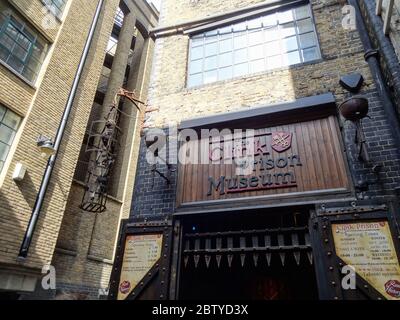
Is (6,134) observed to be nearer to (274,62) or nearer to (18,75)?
(18,75)

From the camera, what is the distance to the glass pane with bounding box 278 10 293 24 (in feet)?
21.6

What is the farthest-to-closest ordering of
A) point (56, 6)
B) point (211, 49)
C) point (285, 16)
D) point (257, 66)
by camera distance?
point (56, 6) → point (211, 49) → point (285, 16) → point (257, 66)

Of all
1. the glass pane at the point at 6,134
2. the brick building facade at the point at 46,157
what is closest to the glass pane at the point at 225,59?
the brick building facade at the point at 46,157

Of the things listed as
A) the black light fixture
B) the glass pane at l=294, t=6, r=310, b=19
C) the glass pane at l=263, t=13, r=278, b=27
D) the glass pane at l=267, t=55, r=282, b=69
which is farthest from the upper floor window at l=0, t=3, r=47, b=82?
the black light fixture

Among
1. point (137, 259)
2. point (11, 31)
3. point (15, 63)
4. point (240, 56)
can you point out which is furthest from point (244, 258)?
point (11, 31)

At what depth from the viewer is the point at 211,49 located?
7.12m

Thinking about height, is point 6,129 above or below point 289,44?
below

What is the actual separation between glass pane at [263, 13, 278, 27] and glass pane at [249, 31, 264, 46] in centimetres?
28

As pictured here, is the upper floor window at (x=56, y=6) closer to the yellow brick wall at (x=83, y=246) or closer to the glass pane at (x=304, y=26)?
the yellow brick wall at (x=83, y=246)

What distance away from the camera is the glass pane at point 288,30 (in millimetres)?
6367

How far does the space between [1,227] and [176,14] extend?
7363mm

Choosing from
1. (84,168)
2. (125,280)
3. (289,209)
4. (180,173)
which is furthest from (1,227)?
(289,209)

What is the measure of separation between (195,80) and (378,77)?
3754 millimetres

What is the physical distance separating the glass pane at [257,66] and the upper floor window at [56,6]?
837cm
